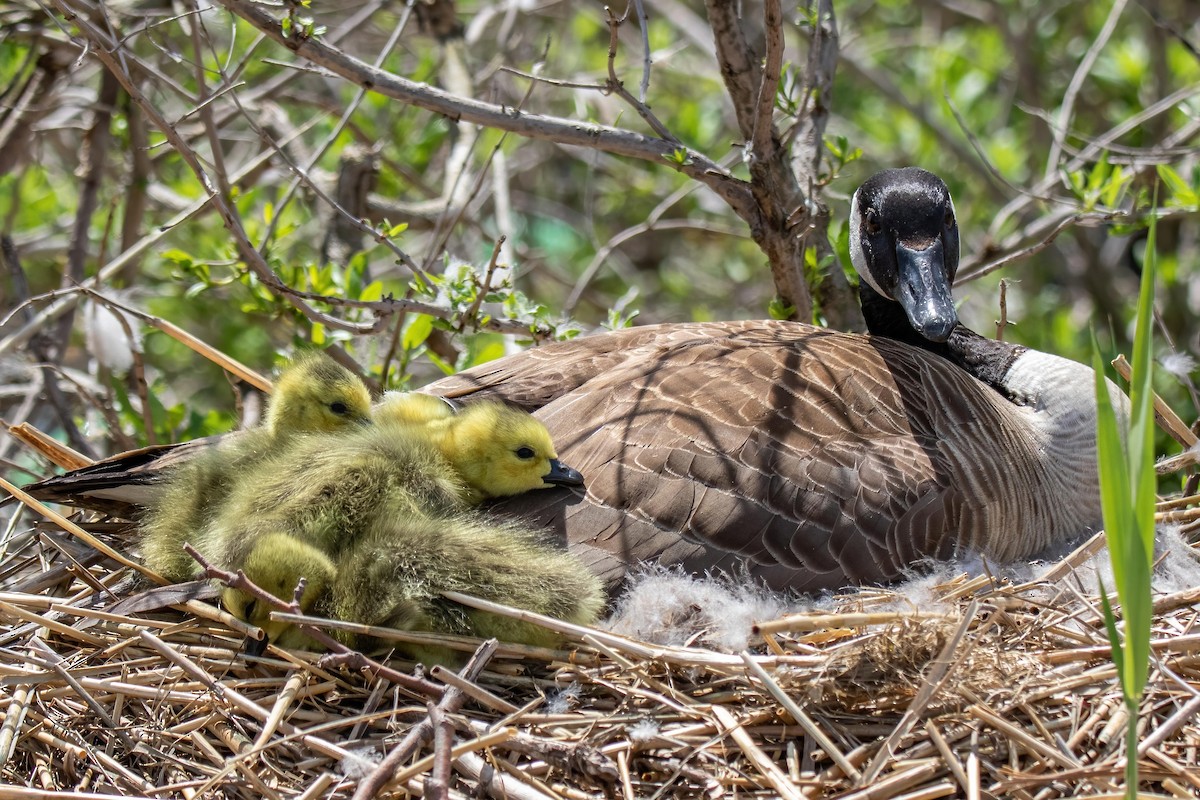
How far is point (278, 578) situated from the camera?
2656 millimetres

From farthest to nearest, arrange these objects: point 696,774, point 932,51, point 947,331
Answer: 1. point 932,51
2. point 947,331
3. point 696,774

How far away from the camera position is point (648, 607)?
A: 9.32 feet

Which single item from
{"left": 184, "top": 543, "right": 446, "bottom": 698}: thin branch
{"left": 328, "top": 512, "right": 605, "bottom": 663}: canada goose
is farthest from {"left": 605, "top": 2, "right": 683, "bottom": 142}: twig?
{"left": 184, "top": 543, "right": 446, "bottom": 698}: thin branch

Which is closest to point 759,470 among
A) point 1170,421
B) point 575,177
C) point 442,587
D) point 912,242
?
point 442,587

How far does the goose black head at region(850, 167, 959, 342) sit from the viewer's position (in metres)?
3.53

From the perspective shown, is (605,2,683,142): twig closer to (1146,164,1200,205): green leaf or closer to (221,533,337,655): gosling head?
(221,533,337,655): gosling head

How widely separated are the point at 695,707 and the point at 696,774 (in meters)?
0.16

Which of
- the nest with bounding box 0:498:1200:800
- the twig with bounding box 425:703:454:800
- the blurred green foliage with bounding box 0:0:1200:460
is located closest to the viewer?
the twig with bounding box 425:703:454:800

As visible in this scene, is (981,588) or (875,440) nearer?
(981,588)

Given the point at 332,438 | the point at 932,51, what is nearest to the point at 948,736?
the point at 332,438

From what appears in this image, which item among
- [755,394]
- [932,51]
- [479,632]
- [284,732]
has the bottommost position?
[284,732]

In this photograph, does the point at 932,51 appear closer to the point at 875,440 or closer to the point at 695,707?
the point at 875,440

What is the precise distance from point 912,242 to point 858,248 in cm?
50

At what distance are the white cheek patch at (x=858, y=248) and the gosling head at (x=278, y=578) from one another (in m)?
2.29
